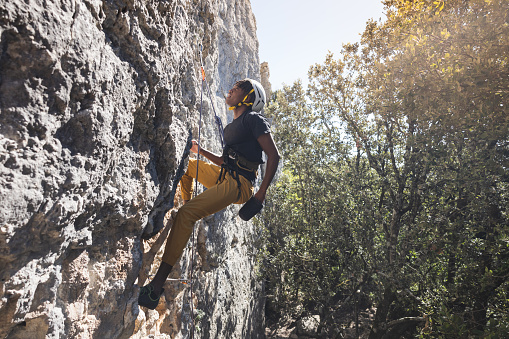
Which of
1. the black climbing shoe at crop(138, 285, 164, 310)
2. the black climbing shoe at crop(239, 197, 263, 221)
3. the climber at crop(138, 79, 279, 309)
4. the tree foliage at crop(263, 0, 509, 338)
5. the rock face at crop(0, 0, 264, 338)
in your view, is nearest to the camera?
the rock face at crop(0, 0, 264, 338)

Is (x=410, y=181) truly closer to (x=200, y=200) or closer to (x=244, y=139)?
(x=244, y=139)

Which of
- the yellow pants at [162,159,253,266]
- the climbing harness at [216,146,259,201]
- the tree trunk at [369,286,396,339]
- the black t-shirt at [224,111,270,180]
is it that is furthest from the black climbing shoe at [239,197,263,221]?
the tree trunk at [369,286,396,339]

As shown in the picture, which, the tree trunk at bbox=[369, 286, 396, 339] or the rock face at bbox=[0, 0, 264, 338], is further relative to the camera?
the tree trunk at bbox=[369, 286, 396, 339]

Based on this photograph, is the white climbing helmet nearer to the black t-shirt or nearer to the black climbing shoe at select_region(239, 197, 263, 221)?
the black t-shirt

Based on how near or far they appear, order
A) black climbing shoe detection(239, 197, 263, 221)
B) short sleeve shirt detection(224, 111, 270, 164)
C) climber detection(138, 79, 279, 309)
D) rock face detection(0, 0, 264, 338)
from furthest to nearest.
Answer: short sleeve shirt detection(224, 111, 270, 164) < black climbing shoe detection(239, 197, 263, 221) < climber detection(138, 79, 279, 309) < rock face detection(0, 0, 264, 338)

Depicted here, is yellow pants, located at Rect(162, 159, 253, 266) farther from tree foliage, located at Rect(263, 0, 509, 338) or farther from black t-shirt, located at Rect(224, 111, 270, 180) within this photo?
tree foliage, located at Rect(263, 0, 509, 338)

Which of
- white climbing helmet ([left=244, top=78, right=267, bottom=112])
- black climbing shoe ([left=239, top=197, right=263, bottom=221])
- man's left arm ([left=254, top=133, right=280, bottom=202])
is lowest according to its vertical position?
black climbing shoe ([left=239, top=197, right=263, bottom=221])

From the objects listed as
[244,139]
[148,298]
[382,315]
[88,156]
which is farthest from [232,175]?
[382,315]

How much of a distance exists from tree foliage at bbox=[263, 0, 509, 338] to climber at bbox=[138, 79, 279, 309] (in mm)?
2631

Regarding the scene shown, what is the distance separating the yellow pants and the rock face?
0.80 ft

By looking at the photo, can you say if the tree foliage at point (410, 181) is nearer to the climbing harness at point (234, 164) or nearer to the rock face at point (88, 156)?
the climbing harness at point (234, 164)

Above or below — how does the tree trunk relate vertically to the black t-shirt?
below

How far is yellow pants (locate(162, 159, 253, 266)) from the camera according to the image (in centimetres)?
302

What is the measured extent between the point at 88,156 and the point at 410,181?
657 cm
